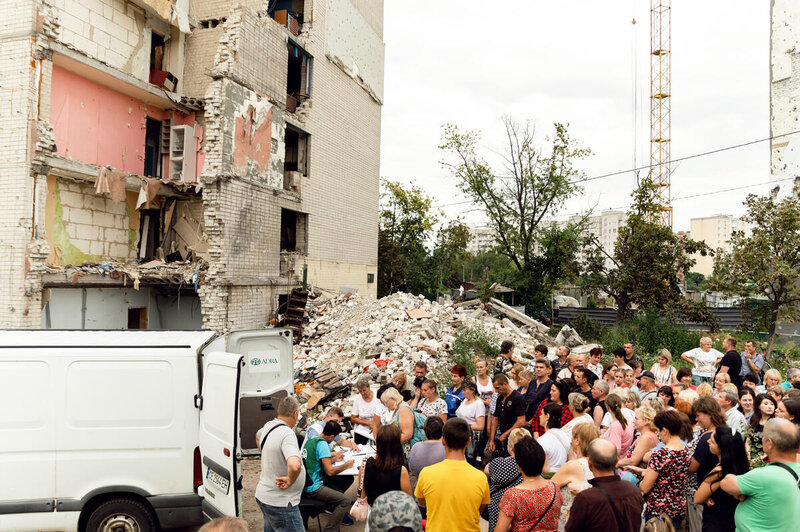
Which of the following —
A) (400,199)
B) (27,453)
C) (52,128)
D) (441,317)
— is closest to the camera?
(27,453)

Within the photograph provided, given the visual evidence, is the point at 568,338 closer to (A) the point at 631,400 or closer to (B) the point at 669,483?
(A) the point at 631,400

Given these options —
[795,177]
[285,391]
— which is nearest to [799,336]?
[795,177]

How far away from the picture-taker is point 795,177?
67.8 feet

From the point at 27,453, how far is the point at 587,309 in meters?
23.2

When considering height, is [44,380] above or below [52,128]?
below

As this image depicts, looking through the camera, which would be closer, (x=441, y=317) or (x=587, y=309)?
(x=441, y=317)

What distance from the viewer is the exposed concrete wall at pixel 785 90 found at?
21016 mm

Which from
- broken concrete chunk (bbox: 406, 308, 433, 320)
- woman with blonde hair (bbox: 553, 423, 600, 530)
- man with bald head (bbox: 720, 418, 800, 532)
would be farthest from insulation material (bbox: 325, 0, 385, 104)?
man with bald head (bbox: 720, 418, 800, 532)

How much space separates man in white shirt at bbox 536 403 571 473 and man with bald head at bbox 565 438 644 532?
1517mm

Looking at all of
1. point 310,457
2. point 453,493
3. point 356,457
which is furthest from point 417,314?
point 453,493

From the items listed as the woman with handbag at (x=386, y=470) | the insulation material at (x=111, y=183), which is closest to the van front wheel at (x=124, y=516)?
the woman with handbag at (x=386, y=470)

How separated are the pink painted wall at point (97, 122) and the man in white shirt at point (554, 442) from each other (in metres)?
14.9

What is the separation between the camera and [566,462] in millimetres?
4602

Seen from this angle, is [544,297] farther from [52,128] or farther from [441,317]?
[52,128]
